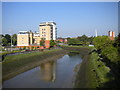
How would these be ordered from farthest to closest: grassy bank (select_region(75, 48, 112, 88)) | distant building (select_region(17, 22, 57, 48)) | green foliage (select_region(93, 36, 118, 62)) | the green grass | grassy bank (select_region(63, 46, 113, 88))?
distant building (select_region(17, 22, 57, 48))
green foliage (select_region(93, 36, 118, 62))
grassy bank (select_region(63, 46, 113, 88))
grassy bank (select_region(75, 48, 112, 88))
the green grass

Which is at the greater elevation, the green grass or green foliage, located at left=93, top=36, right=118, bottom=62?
green foliage, located at left=93, top=36, right=118, bottom=62

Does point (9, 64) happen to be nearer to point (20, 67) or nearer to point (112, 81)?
point (20, 67)

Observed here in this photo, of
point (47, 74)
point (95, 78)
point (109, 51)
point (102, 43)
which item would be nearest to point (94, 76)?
point (95, 78)

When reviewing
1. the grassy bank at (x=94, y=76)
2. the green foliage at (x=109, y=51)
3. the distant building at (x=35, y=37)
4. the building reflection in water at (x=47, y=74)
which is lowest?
the building reflection in water at (x=47, y=74)

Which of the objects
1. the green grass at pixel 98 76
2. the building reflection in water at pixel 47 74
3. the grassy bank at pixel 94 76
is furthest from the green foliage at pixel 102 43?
the green grass at pixel 98 76

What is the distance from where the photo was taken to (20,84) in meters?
13.4

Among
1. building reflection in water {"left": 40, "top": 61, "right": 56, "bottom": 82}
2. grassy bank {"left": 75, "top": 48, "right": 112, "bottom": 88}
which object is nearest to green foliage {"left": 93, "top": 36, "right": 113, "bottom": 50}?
grassy bank {"left": 75, "top": 48, "right": 112, "bottom": 88}

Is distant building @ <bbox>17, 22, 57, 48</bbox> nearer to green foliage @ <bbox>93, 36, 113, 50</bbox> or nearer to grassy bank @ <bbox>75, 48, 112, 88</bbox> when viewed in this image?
green foliage @ <bbox>93, 36, 113, 50</bbox>

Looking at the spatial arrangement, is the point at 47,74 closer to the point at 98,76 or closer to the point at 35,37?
the point at 98,76

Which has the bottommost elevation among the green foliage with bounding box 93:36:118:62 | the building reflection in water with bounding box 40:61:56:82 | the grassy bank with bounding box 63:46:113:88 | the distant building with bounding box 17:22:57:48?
the building reflection in water with bounding box 40:61:56:82

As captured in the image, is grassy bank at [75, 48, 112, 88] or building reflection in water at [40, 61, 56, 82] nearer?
grassy bank at [75, 48, 112, 88]

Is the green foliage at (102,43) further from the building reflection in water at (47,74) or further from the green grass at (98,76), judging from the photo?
the green grass at (98,76)

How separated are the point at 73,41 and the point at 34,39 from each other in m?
20.5

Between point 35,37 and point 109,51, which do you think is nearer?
point 109,51
